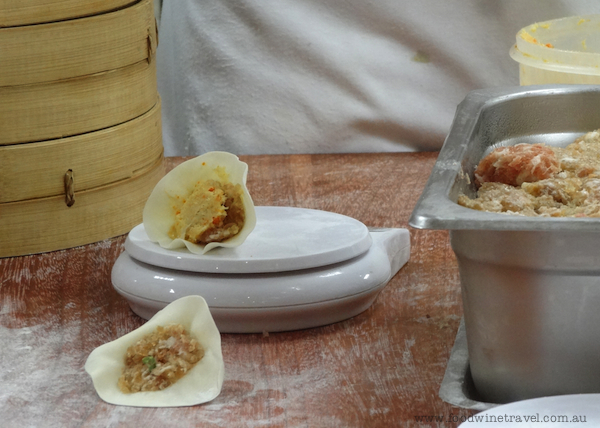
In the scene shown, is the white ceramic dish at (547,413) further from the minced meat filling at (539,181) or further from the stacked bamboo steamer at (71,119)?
the stacked bamboo steamer at (71,119)

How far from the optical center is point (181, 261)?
95 centimetres

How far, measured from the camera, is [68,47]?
3.85ft

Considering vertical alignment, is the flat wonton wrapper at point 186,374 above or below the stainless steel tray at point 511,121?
below

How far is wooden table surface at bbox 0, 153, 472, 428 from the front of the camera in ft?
2.55

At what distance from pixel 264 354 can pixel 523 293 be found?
12.4 inches

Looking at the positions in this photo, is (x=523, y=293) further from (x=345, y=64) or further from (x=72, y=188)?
(x=345, y=64)

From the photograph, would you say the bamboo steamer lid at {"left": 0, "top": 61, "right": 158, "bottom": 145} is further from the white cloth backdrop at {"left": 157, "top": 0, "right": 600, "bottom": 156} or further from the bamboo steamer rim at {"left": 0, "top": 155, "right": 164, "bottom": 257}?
the white cloth backdrop at {"left": 157, "top": 0, "right": 600, "bottom": 156}

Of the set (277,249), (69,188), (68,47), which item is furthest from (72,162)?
(277,249)

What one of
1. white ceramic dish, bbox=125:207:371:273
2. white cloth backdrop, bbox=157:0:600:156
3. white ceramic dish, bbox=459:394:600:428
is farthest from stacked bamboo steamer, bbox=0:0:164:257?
white ceramic dish, bbox=459:394:600:428

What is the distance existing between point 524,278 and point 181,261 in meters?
0.40

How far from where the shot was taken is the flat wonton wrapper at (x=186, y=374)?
2.63ft

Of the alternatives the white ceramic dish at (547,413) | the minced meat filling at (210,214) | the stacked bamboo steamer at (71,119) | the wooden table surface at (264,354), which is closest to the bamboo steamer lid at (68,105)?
the stacked bamboo steamer at (71,119)

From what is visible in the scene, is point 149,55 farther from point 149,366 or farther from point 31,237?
point 149,366

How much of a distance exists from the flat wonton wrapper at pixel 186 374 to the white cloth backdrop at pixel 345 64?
3.35 ft
